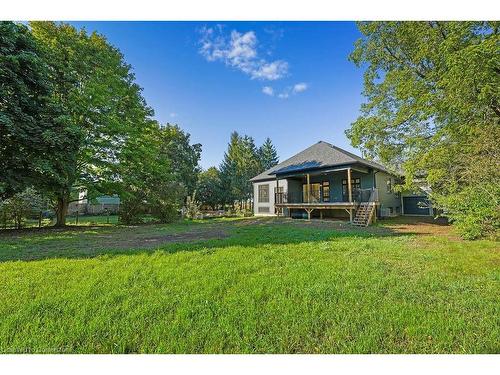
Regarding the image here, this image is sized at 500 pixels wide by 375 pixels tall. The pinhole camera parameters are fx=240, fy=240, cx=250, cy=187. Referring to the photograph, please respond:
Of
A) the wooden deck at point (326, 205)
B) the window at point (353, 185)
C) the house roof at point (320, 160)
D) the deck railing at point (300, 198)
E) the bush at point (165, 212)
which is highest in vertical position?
the house roof at point (320, 160)

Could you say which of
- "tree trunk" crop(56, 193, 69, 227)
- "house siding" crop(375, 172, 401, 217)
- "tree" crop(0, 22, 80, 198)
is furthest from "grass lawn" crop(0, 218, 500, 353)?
"house siding" crop(375, 172, 401, 217)

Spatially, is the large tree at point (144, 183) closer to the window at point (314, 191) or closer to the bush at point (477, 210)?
the window at point (314, 191)

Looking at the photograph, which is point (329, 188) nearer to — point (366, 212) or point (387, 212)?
point (387, 212)

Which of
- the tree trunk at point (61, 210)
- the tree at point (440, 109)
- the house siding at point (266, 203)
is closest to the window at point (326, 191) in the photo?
the house siding at point (266, 203)

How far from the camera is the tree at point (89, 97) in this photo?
11805 millimetres

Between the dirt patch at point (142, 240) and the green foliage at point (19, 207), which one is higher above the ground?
the green foliage at point (19, 207)

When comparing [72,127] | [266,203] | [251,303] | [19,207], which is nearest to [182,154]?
[266,203]

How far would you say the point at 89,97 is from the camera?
40.4 feet

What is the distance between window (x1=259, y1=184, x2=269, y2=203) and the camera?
20.3 m

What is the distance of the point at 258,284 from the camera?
11.9ft

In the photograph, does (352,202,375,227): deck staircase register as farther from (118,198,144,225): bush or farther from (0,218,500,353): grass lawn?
(118,198,144,225): bush

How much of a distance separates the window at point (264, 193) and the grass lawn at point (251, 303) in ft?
48.8

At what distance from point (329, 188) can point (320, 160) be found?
8.49 feet
